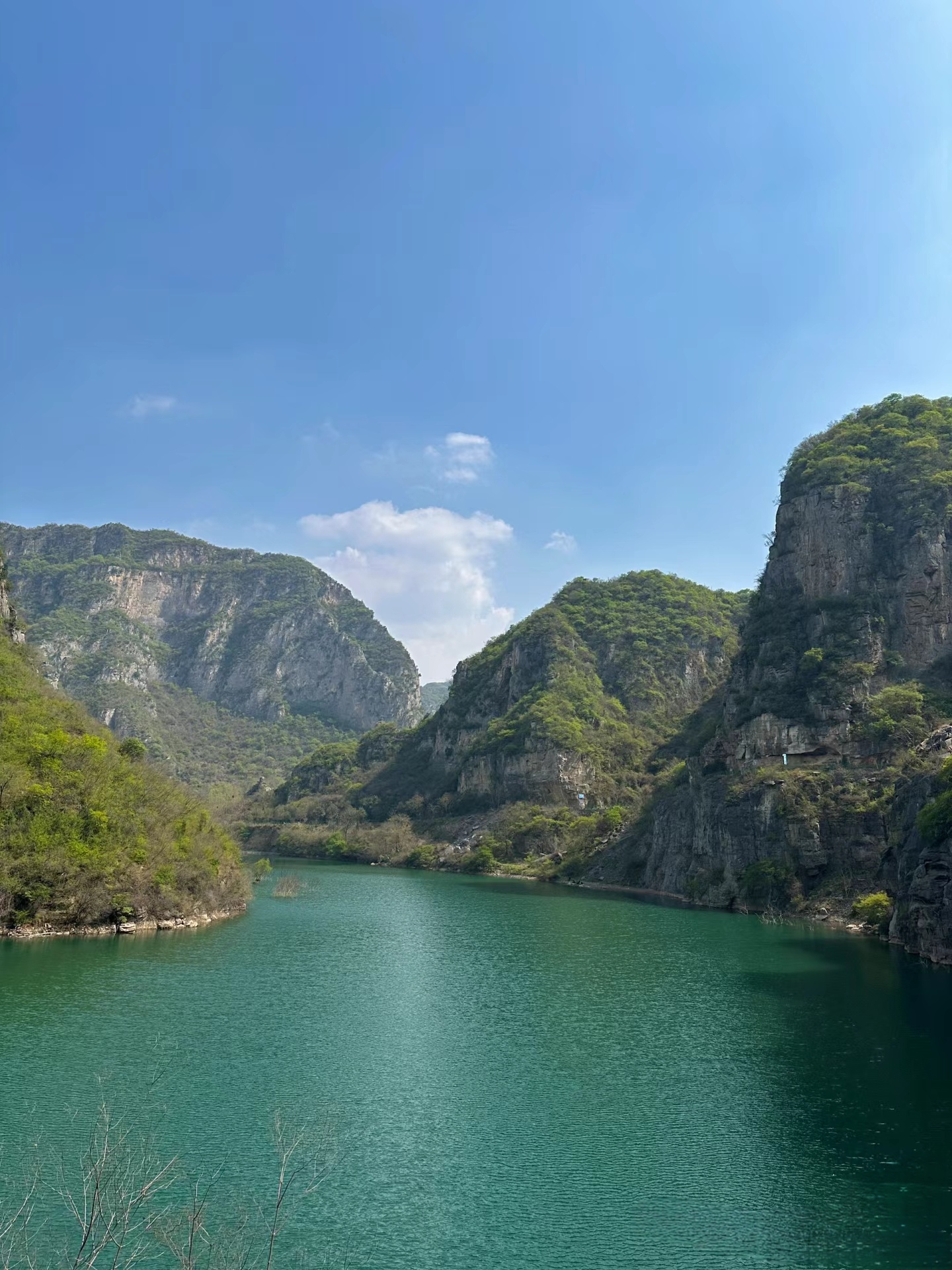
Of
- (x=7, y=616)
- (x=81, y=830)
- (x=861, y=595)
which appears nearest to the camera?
(x=81, y=830)

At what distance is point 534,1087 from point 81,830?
90.1 ft

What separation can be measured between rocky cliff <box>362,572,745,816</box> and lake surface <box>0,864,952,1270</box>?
7599 cm

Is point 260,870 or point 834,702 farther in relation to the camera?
point 260,870

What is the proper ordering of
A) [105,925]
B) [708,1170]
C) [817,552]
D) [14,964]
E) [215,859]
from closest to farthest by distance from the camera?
[708,1170], [14,964], [105,925], [215,859], [817,552]

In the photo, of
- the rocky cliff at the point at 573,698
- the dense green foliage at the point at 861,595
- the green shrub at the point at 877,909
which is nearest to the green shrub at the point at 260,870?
the dense green foliage at the point at 861,595

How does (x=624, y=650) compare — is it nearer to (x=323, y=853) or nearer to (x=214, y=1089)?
(x=323, y=853)

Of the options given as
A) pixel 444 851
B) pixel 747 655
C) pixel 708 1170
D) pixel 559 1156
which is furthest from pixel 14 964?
pixel 444 851

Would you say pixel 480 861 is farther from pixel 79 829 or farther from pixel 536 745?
pixel 79 829

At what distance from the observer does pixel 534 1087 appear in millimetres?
21203

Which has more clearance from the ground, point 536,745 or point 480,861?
point 536,745

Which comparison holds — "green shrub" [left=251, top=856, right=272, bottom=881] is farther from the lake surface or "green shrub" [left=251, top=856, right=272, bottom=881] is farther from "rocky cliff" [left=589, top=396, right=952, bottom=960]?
"rocky cliff" [left=589, top=396, right=952, bottom=960]

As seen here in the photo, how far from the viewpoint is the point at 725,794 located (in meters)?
71.5

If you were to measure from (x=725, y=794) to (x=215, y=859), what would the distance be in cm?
4304

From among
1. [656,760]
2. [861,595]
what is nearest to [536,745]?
[656,760]
